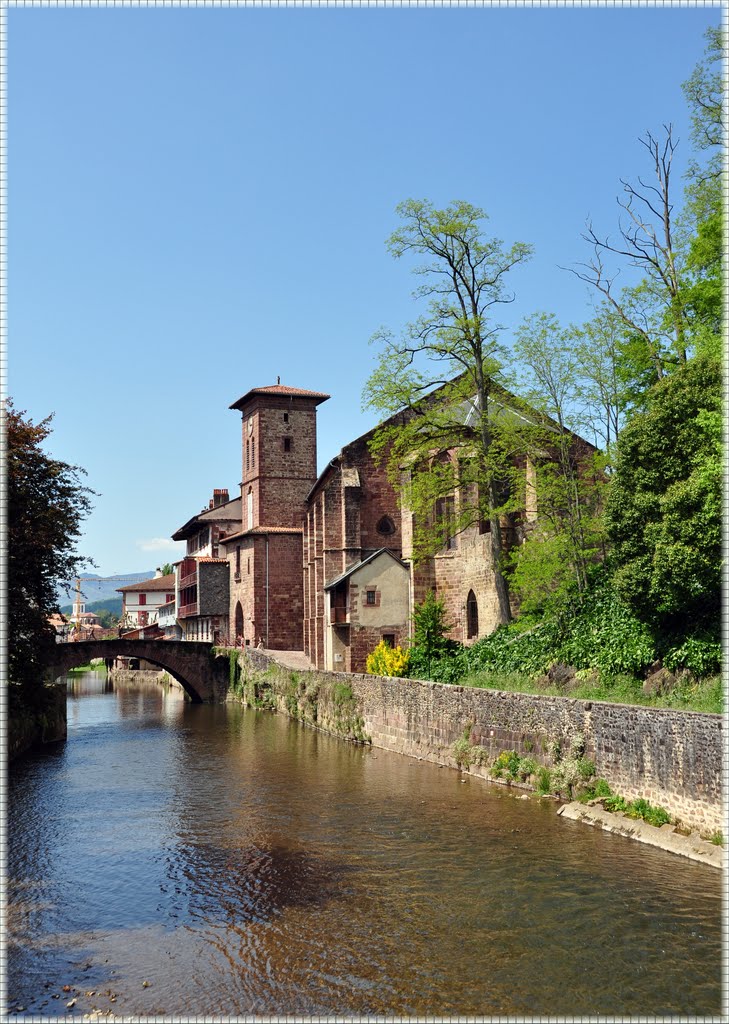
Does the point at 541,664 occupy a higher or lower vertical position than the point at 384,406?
lower

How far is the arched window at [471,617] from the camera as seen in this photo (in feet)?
121

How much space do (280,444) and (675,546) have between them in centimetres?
4301

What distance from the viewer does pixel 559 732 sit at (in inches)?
760

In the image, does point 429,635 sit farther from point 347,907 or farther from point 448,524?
point 347,907

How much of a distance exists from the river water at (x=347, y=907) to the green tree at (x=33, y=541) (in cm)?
445

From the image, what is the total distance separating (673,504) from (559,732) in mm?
5068

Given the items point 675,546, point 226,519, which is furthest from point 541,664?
point 226,519

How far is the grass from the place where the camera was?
16828 millimetres

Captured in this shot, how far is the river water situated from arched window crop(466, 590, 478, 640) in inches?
567

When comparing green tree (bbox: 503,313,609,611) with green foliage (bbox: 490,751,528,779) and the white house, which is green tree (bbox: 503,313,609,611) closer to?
green foliage (bbox: 490,751,528,779)

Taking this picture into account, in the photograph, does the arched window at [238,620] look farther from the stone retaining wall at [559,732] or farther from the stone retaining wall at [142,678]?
the stone retaining wall at [559,732]

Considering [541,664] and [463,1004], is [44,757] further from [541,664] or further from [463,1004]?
[463,1004]

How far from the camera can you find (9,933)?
483 inches

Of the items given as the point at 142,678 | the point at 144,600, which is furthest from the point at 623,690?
the point at 144,600
